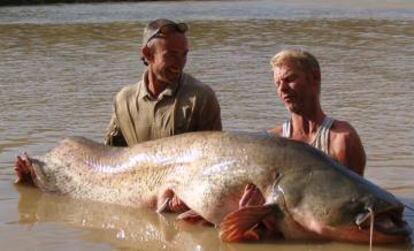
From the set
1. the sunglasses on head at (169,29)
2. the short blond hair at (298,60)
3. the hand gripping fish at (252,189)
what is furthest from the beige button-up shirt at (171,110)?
the short blond hair at (298,60)

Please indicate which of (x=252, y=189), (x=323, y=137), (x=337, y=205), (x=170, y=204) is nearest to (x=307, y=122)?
(x=323, y=137)

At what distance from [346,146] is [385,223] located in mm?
591

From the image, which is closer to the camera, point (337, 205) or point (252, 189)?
point (337, 205)

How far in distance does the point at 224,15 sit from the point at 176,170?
26.0 metres

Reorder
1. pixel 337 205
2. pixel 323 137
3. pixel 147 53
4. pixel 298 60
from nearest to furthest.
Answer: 1. pixel 337 205
2. pixel 298 60
3. pixel 323 137
4. pixel 147 53

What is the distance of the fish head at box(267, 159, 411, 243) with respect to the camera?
5062 millimetres

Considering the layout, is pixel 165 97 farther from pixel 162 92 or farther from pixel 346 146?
pixel 346 146

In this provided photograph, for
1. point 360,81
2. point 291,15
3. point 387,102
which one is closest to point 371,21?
point 291,15

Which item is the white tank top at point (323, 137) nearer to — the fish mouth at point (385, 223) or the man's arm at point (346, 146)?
the man's arm at point (346, 146)

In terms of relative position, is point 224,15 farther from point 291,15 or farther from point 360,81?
point 360,81

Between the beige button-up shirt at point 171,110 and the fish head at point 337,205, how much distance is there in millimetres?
1243

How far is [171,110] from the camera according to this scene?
6.41 meters

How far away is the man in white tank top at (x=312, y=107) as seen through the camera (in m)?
5.53

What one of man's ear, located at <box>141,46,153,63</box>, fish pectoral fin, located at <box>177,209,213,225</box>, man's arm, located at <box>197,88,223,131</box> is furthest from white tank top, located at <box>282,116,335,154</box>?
man's ear, located at <box>141,46,153,63</box>
